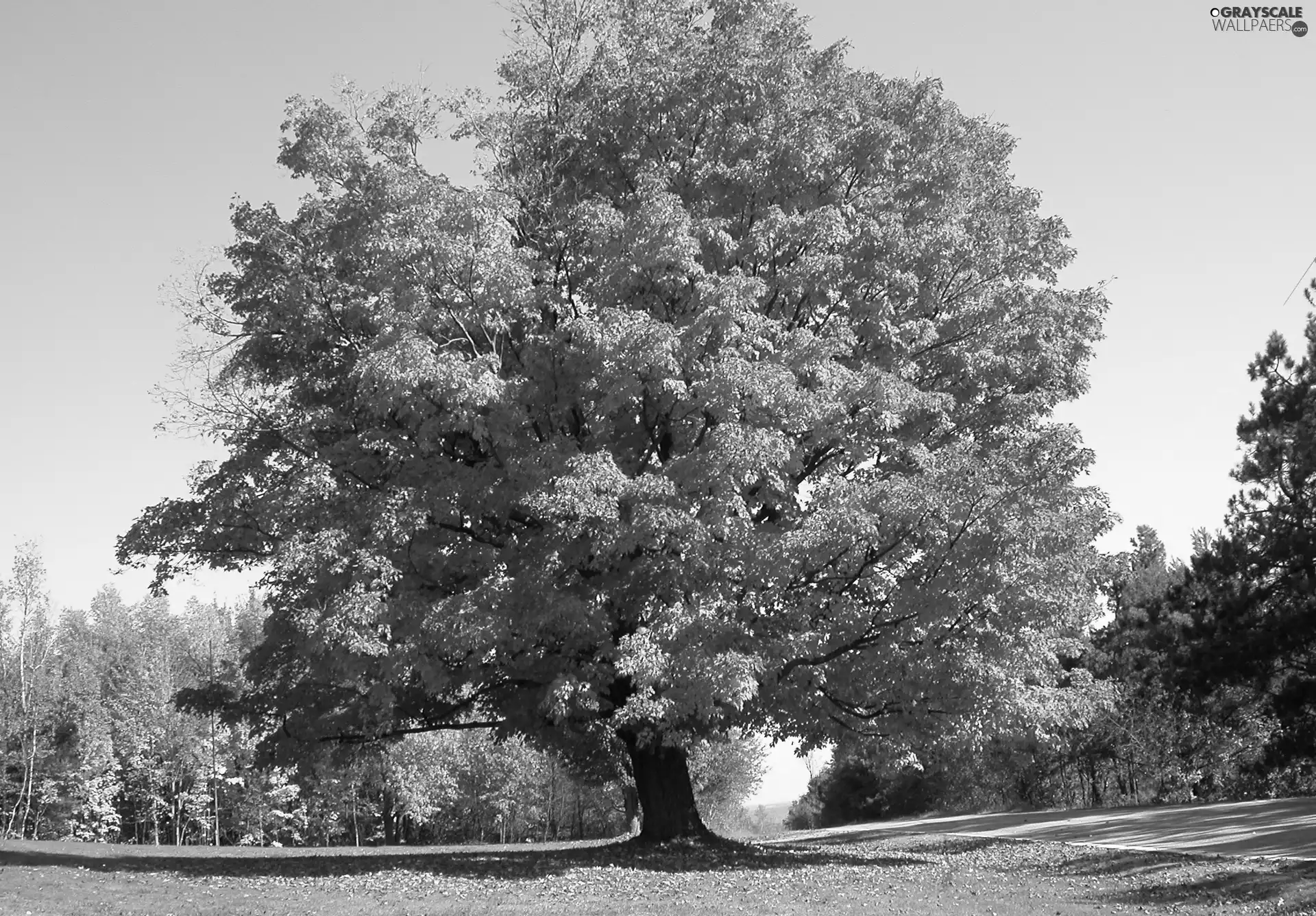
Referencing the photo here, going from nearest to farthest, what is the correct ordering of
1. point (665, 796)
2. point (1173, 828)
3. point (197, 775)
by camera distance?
point (665, 796) → point (1173, 828) → point (197, 775)

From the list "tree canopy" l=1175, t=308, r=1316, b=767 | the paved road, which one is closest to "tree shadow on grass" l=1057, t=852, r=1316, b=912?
the paved road

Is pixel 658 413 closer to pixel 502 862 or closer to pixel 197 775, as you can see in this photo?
pixel 502 862

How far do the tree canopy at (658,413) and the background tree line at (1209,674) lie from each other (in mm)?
3186

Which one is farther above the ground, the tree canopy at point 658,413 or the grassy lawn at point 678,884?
the tree canopy at point 658,413

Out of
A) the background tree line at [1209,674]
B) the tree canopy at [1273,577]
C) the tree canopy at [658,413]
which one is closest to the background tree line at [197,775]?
the background tree line at [1209,674]

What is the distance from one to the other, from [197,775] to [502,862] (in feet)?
147

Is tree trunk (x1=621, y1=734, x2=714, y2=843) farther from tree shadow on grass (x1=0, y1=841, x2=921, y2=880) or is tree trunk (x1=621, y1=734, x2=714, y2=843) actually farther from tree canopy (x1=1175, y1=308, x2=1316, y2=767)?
tree canopy (x1=1175, y1=308, x2=1316, y2=767)

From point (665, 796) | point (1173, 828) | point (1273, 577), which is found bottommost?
point (1173, 828)

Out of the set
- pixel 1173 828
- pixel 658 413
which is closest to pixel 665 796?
pixel 658 413

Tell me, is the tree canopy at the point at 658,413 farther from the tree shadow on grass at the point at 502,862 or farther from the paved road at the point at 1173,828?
the paved road at the point at 1173,828

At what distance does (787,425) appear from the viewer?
1636 cm

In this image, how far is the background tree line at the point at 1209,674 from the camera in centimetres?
2950

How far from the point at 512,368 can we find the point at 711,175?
488 cm

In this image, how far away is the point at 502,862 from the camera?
63.7 feet
